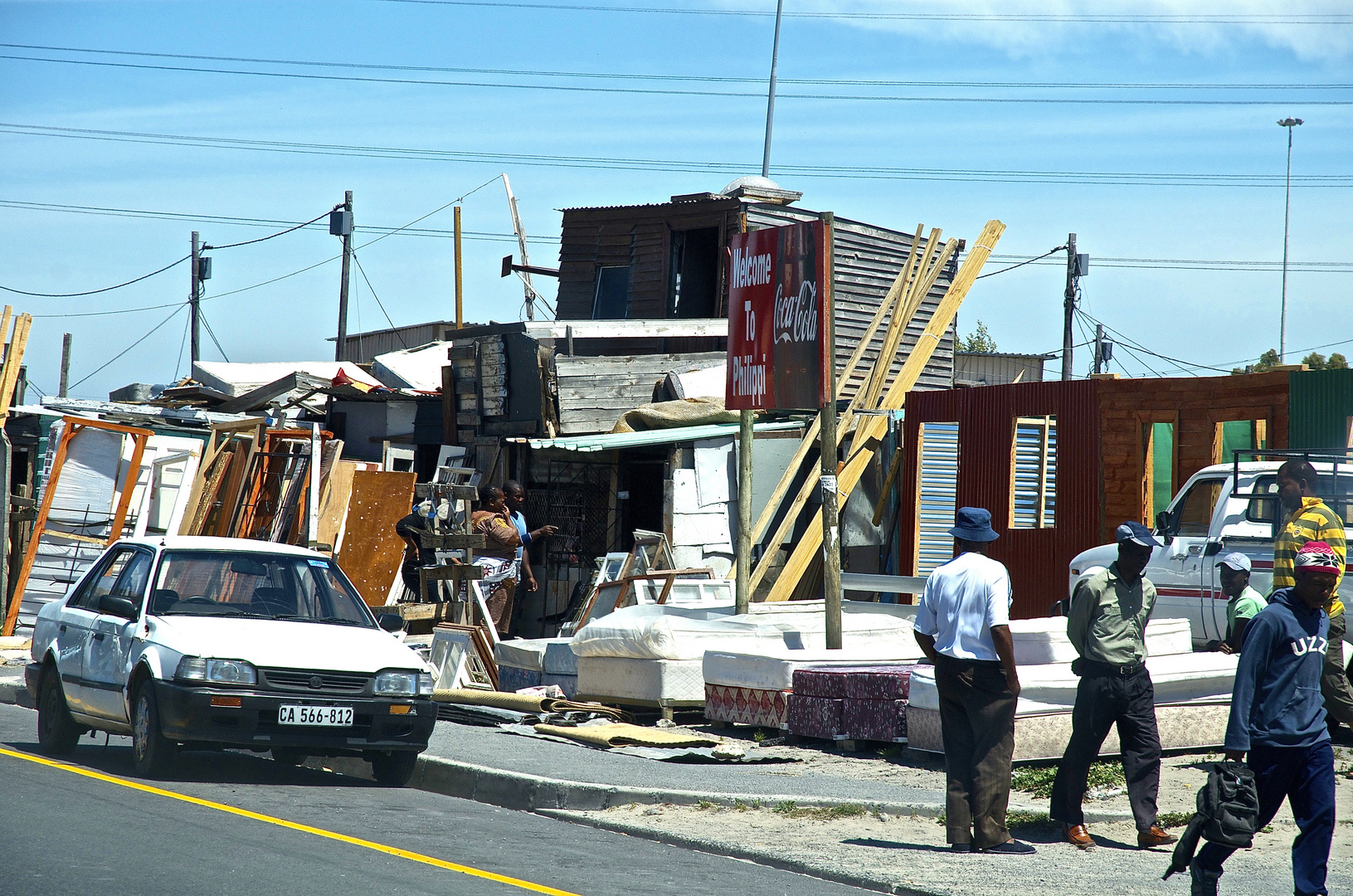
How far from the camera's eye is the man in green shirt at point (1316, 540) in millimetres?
9109

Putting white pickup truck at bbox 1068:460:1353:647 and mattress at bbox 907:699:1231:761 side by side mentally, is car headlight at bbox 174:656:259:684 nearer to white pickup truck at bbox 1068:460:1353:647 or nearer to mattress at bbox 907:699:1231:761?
mattress at bbox 907:699:1231:761

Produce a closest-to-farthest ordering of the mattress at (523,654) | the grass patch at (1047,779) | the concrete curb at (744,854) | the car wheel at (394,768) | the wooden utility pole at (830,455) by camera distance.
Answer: the concrete curb at (744,854) → the grass patch at (1047,779) → the car wheel at (394,768) → the wooden utility pole at (830,455) → the mattress at (523,654)

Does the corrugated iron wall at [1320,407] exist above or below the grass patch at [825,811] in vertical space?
above

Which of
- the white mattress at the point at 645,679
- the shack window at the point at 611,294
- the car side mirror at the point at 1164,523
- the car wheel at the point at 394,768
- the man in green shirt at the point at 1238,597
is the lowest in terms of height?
the car wheel at the point at 394,768

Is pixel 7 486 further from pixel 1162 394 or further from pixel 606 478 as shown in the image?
pixel 1162 394

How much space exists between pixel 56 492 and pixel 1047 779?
14.4m

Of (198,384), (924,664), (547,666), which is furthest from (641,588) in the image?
(198,384)

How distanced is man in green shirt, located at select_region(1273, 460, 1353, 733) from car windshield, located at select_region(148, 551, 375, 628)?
6.33 metres

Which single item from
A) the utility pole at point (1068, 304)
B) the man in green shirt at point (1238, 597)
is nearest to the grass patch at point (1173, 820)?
the man in green shirt at point (1238, 597)

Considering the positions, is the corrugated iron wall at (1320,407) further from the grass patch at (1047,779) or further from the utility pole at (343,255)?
the utility pole at (343,255)

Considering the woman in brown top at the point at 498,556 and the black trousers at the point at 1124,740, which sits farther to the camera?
the woman in brown top at the point at 498,556

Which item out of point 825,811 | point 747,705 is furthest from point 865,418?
point 825,811

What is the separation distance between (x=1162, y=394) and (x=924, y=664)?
19.0 ft

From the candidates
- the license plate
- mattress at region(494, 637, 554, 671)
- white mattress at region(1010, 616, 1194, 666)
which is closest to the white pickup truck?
white mattress at region(1010, 616, 1194, 666)
